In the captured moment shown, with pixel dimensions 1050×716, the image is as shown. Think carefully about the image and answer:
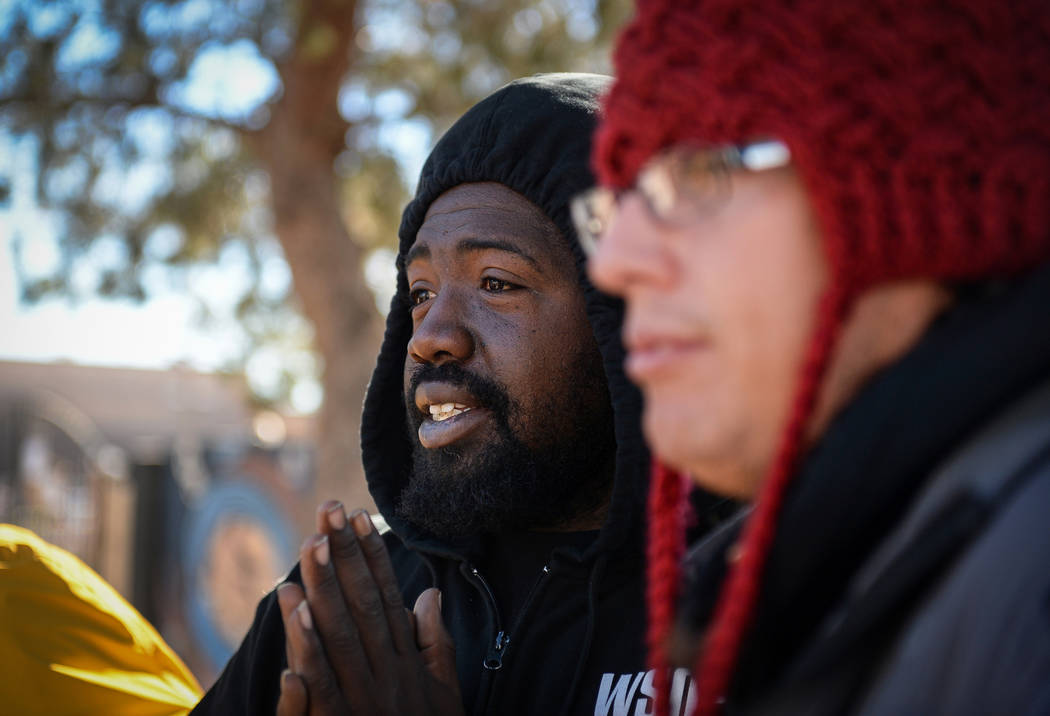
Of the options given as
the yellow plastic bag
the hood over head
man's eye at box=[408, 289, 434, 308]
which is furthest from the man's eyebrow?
the yellow plastic bag

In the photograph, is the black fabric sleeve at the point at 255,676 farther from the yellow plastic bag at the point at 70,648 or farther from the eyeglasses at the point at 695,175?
the eyeglasses at the point at 695,175

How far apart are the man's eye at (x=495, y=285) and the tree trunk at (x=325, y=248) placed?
16.0 ft

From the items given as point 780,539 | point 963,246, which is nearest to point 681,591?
point 780,539

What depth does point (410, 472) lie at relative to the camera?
282cm

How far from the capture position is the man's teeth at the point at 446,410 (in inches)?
95.1

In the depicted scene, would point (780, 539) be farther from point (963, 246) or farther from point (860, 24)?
point (860, 24)

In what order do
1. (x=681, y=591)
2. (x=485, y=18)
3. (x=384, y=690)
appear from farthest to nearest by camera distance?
1. (x=485, y=18)
2. (x=384, y=690)
3. (x=681, y=591)

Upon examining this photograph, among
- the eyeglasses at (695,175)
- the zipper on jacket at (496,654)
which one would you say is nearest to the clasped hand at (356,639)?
the zipper on jacket at (496,654)

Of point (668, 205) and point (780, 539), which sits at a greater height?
point (668, 205)

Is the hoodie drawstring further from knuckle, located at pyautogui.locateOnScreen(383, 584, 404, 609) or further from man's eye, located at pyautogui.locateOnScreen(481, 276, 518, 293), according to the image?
man's eye, located at pyautogui.locateOnScreen(481, 276, 518, 293)

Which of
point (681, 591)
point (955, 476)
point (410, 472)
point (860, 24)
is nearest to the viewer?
point (955, 476)

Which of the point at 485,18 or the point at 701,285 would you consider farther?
the point at 485,18

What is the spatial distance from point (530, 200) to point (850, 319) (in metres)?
1.49

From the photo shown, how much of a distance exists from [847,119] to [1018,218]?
0.22 meters
